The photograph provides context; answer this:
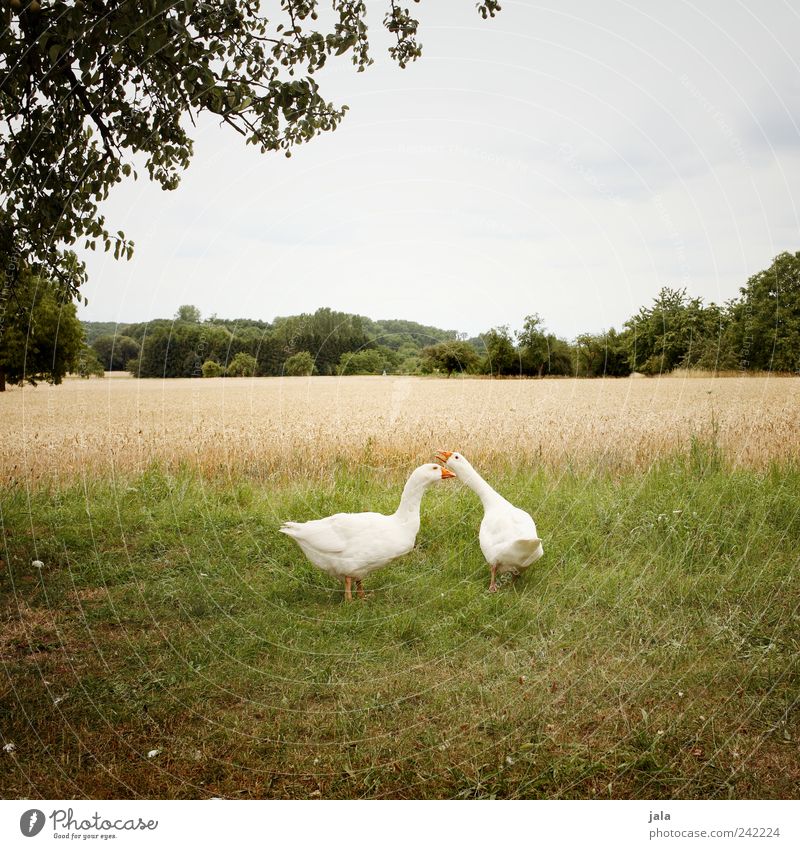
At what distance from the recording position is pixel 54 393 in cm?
813

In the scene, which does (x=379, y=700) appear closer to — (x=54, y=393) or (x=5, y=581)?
(x=5, y=581)

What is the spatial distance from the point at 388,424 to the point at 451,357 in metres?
1.75

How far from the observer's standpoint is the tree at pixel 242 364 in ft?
22.5

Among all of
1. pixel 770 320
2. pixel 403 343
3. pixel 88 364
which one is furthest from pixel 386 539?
pixel 770 320

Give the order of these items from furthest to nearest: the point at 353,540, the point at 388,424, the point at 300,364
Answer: the point at 388,424 → the point at 300,364 → the point at 353,540

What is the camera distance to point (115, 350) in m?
6.62

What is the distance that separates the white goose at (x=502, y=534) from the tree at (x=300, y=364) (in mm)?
2266

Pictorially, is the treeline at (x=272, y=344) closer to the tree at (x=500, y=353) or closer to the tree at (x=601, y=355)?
the tree at (x=500, y=353)

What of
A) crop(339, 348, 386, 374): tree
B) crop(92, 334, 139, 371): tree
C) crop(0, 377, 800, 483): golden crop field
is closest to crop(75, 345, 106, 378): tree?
crop(92, 334, 139, 371): tree

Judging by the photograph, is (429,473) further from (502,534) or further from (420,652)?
(420,652)

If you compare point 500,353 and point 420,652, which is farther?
point 500,353

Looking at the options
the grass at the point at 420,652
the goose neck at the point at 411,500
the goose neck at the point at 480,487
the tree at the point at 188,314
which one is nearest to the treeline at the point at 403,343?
the tree at the point at 188,314

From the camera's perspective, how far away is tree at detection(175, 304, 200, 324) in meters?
5.80
